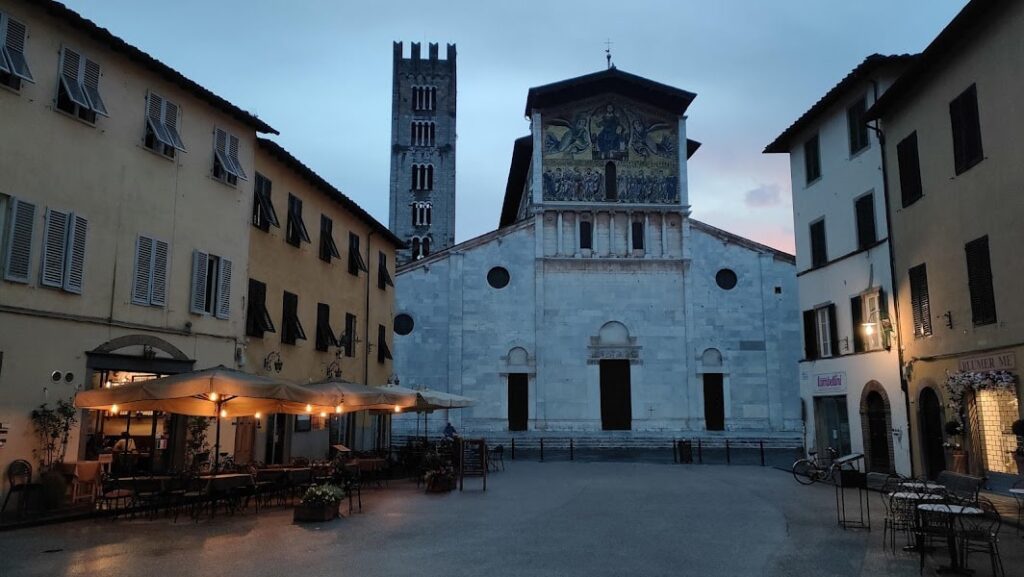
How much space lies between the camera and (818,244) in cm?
2539

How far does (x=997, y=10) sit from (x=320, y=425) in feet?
69.2

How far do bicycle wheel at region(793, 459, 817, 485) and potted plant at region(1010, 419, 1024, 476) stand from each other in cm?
585

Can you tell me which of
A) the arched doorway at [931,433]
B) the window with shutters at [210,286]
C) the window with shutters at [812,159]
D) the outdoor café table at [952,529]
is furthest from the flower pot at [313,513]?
the window with shutters at [812,159]

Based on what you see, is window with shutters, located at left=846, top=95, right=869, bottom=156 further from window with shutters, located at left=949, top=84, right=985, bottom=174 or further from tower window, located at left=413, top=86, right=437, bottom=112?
tower window, located at left=413, top=86, right=437, bottom=112

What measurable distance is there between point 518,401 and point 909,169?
81.5 ft

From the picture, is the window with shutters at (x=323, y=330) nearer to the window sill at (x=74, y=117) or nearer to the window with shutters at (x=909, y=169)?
the window sill at (x=74, y=117)

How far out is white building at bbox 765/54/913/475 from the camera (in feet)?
70.2

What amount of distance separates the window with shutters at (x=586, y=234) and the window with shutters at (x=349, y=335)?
18244 millimetres

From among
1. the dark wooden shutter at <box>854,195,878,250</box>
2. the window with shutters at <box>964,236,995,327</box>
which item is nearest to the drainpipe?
the dark wooden shutter at <box>854,195,878,250</box>

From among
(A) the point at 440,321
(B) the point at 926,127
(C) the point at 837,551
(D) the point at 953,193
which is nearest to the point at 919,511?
(C) the point at 837,551

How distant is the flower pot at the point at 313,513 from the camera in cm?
1337

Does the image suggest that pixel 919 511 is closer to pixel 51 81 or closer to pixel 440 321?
pixel 51 81

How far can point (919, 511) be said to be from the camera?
31.2 ft

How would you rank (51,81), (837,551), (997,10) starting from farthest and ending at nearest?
1. (997,10)
2. (51,81)
3. (837,551)
